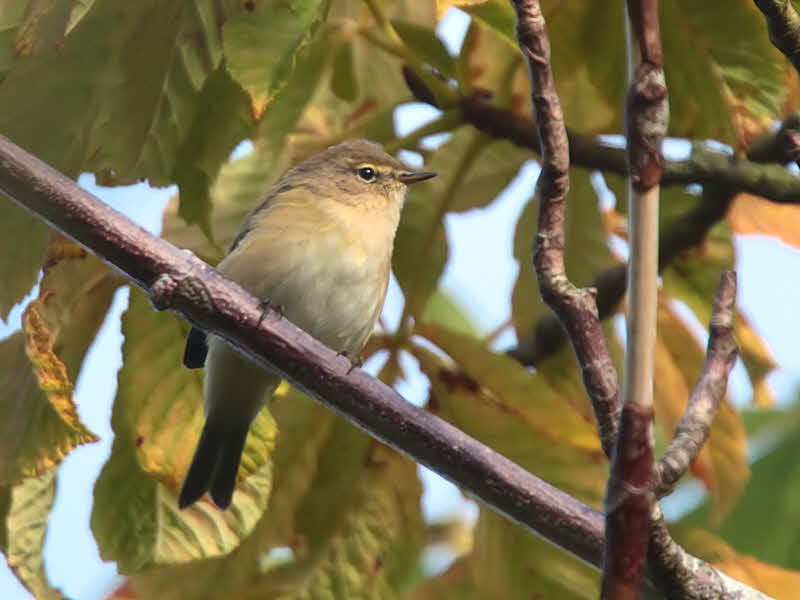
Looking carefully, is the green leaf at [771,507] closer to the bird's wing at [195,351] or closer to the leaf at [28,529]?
the bird's wing at [195,351]

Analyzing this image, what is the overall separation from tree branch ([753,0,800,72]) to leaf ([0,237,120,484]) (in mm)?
1311

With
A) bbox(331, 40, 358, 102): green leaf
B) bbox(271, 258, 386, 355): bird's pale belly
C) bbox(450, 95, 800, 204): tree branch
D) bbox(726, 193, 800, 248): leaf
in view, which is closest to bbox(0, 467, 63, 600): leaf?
bbox(271, 258, 386, 355): bird's pale belly

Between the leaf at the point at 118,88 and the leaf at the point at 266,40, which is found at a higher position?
the leaf at the point at 266,40

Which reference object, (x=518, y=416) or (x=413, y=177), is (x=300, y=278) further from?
(x=518, y=416)

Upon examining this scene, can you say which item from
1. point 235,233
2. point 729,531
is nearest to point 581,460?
point 729,531

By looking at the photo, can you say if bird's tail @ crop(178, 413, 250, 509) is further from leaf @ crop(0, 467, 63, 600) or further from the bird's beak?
the bird's beak

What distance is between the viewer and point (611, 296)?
3186 mm

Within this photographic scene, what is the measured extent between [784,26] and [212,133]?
1.11m

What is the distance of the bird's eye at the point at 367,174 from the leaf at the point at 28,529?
143 centimetres

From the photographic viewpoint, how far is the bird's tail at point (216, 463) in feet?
9.11

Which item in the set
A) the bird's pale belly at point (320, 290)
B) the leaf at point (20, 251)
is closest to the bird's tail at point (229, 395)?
the bird's pale belly at point (320, 290)

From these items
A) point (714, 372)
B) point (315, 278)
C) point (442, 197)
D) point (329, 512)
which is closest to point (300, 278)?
point (315, 278)

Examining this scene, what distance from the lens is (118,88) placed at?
233 centimetres

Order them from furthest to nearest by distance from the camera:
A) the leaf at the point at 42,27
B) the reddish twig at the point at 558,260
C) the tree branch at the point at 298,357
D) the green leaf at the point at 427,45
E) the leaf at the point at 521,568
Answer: the leaf at the point at 521,568
the green leaf at the point at 427,45
the leaf at the point at 42,27
the tree branch at the point at 298,357
the reddish twig at the point at 558,260
